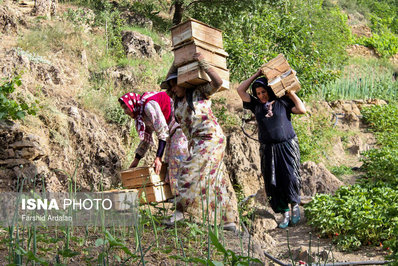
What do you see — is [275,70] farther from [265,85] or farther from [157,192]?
[157,192]

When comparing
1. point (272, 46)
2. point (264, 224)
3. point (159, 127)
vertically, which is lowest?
point (264, 224)

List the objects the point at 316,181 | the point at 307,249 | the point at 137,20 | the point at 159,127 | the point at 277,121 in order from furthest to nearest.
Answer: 1. the point at 137,20
2. the point at 316,181
3. the point at 277,121
4. the point at 159,127
5. the point at 307,249

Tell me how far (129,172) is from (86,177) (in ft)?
5.41

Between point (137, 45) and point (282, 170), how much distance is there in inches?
227

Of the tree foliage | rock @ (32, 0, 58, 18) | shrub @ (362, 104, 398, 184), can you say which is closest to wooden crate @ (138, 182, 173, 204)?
shrub @ (362, 104, 398, 184)

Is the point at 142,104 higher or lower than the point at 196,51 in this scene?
lower

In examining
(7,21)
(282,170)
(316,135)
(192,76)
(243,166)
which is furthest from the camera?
(316,135)

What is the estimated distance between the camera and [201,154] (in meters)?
4.03

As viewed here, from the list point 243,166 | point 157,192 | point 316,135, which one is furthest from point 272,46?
point 157,192

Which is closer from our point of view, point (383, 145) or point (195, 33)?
point (195, 33)

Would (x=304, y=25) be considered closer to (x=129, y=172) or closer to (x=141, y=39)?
(x=141, y=39)

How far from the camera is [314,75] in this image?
874 centimetres

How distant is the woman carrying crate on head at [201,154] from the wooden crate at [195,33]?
22 cm

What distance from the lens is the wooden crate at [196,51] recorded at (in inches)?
166
